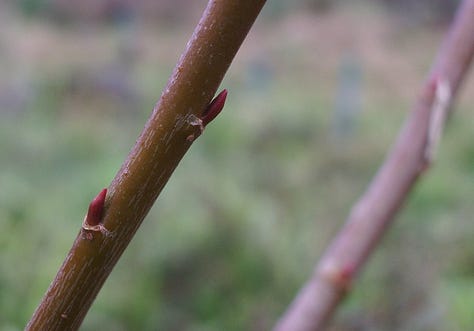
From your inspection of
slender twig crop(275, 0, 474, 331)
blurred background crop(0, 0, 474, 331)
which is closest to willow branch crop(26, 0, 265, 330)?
slender twig crop(275, 0, 474, 331)

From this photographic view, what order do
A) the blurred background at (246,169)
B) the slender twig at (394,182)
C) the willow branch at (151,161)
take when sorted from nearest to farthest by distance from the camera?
the willow branch at (151,161) → the slender twig at (394,182) → the blurred background at (246,169)

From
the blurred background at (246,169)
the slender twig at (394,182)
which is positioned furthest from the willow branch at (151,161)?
the blurred background at (246,169)

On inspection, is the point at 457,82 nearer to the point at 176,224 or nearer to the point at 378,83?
the point at 176,224

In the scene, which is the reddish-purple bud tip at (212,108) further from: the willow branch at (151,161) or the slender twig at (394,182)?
the slender twig at (394,182)

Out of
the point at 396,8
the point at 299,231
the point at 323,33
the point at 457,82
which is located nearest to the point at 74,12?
the point at 323,33

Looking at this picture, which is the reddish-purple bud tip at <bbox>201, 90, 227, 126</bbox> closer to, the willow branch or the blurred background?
the willow branch

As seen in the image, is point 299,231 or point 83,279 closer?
point 83,279
